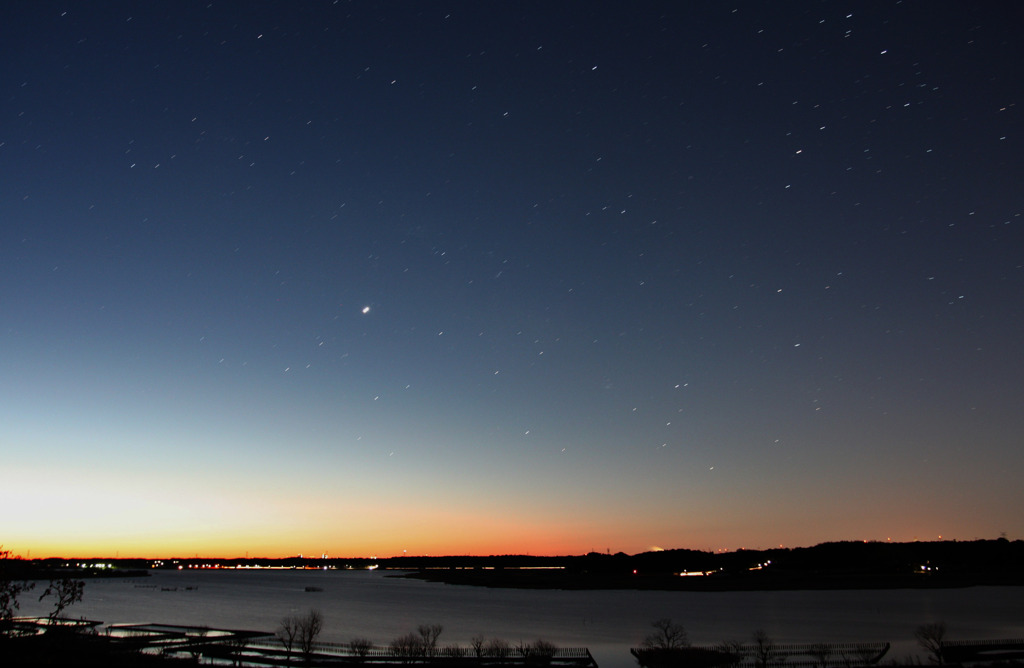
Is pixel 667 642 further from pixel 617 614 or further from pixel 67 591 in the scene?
pixel 67 591

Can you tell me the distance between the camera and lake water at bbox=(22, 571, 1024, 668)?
7562 cm

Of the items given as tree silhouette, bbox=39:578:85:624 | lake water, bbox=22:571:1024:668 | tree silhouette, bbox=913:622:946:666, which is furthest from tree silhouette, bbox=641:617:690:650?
tree silhouette, bbox=39:578:85:624

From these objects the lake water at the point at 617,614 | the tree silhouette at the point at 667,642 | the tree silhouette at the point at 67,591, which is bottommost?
the lake water at the point at 617,614

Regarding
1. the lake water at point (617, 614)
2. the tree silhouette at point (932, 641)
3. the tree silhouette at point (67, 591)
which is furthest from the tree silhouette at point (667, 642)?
the tree silhouette at point (67, 591)

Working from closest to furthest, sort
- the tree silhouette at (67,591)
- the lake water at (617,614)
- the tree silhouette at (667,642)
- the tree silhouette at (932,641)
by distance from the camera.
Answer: the tree silhouette at (67,591) < the tree silhouette at (932,641) < the tree silhouette at (667,642) < the lake water at (617,614)

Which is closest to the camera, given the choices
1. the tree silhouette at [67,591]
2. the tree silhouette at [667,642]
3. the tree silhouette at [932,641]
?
the tree silhouette at [67,591]

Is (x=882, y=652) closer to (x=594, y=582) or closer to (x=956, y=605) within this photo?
(x=956, y=605)

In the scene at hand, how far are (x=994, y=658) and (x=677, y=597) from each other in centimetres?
9321

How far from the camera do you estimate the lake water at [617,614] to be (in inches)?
2977

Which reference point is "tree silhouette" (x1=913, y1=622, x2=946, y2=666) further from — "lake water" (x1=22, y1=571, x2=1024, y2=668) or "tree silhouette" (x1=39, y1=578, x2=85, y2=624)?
"tree silhouette" (x1=39, y1=578, x2=85, y2=624)

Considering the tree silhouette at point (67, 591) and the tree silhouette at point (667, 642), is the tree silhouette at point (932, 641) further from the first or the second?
the tree silhouette at point (67, 591)

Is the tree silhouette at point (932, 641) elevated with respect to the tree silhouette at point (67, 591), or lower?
lower

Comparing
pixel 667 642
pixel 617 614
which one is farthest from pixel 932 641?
pixel 617 614

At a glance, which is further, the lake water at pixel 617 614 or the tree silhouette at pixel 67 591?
the lake water at pixel 617 614
